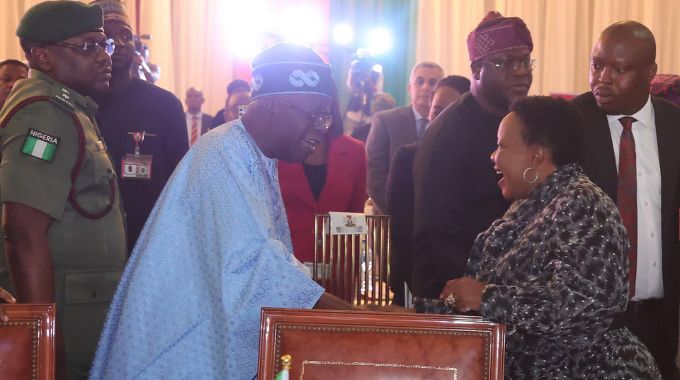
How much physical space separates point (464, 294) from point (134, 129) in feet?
6.57

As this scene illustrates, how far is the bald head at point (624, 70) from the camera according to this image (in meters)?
3.30

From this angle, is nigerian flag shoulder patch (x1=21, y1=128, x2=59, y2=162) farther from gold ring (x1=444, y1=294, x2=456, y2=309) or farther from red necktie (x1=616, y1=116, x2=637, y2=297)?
red necktie (x1=616, y1=116, x2=637, y2=297)

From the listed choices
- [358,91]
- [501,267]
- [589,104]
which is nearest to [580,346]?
[501,267]

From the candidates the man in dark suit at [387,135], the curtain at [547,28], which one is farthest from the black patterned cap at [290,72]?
the curtain at [547,28]

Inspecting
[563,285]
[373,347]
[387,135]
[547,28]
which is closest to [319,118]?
[373,347]

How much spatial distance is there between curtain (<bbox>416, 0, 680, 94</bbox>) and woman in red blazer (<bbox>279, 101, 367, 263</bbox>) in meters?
5.88

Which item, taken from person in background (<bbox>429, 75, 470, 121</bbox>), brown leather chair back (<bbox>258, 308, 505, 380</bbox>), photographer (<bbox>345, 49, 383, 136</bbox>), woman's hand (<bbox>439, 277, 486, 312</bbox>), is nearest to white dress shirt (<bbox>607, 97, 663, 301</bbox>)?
woman's hand (<bbox>439, 277, 486, 312</bbox>)

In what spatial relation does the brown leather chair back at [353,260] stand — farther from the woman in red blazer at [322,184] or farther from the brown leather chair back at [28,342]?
the brown leather chair back at [28,342]

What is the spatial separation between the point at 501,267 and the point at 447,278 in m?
0.64

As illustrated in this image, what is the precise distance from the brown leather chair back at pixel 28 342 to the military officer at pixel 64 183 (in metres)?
0.53

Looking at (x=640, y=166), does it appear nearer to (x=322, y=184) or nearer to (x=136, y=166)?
(x=322, y=184)

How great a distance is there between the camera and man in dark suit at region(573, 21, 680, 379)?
3.20 metres

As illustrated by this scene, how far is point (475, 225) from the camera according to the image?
10.2ft

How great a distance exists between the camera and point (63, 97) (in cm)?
271
